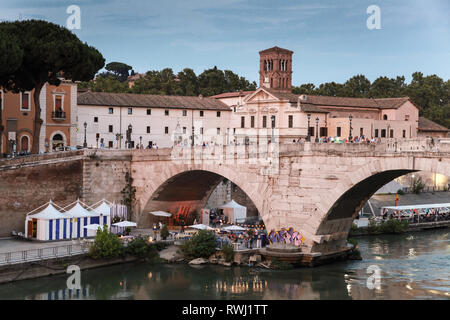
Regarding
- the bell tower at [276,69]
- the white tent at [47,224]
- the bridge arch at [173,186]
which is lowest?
the white tent at [47,224]

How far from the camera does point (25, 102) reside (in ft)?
141

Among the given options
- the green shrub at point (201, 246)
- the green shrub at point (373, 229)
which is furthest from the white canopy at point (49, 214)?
the green shrub at point (373, 229)

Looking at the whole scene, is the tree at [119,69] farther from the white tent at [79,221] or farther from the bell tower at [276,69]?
the white tent at [79,221]

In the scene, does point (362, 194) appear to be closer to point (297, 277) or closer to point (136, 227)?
point (297, 277)

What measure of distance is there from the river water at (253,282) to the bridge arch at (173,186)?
641 cm

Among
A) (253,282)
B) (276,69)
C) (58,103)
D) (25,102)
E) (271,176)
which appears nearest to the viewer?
(253,282)

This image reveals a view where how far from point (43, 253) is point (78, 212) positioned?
481 cm

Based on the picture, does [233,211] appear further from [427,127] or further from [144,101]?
[427,127]

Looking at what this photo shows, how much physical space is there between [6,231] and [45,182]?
3408 mm

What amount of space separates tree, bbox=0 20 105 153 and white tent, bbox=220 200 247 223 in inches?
482

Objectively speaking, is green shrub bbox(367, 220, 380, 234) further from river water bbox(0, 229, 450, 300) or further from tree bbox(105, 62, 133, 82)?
tree bbox(105, 62, 133, 82)

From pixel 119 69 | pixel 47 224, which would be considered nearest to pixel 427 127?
pixel 47 224

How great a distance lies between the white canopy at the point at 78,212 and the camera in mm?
33500
